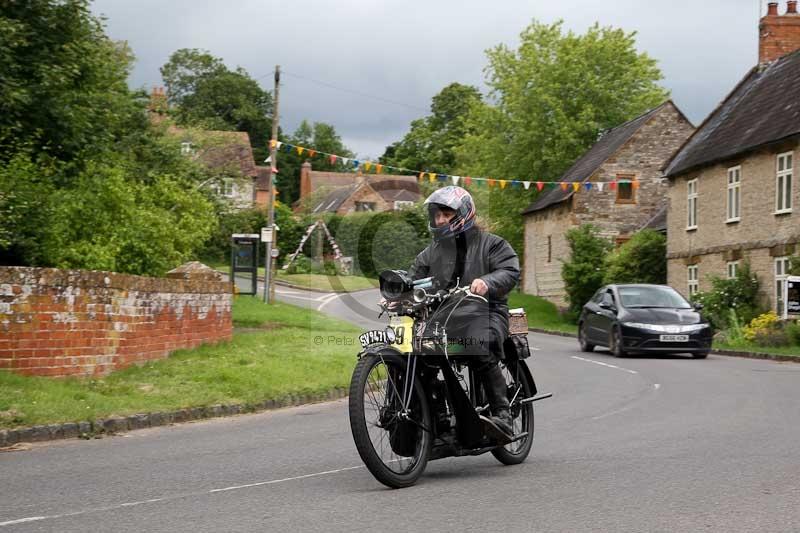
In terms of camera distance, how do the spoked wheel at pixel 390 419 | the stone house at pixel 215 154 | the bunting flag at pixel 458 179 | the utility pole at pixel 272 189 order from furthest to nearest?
the stone house at pixel 215 154, the utility pole at pixel 272 189, the bunting flag at pixel 458 179, the spoked wheel at pixel 390 419

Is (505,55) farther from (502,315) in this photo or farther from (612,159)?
(502,315)

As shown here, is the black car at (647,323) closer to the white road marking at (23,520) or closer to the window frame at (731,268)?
the window frame at (731,268)

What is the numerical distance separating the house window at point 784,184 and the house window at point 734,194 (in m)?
2.46

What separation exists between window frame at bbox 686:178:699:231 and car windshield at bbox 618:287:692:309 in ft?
46.7

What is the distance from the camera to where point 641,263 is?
Result: 4109 centimetres

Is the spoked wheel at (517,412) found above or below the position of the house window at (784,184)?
below

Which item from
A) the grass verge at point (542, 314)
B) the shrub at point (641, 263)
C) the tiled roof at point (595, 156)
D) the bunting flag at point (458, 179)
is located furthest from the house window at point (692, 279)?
the tiled roof at point (595, 156)

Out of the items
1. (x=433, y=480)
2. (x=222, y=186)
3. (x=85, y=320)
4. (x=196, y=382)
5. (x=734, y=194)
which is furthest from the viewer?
(x=222, y=186)

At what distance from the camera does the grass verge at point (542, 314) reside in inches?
1613

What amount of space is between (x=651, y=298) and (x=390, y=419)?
56.2ft

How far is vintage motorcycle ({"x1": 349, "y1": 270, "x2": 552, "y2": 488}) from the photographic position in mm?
6684

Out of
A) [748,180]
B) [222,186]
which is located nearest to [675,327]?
[748,180]

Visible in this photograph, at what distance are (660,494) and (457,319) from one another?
1.84 meters

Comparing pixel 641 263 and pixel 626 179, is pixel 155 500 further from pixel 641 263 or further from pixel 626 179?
pixel 626 179
